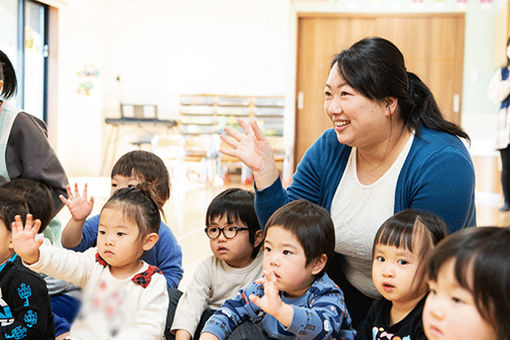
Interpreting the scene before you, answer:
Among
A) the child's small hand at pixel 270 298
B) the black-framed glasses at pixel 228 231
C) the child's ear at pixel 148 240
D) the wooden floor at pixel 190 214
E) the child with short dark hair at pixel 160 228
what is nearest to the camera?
the child's small hand at pixel 270 298

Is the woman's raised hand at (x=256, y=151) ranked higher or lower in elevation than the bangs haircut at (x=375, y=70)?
lower

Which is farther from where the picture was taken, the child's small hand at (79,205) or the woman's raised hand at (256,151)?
the child's small hand at (79,205)

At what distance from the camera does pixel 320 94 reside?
8.45m

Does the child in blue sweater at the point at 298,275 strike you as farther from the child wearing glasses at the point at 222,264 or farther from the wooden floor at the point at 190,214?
the wooden floor at the point at 190,214

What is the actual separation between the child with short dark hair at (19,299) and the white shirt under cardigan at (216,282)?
41 centimetres

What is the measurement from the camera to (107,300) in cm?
47

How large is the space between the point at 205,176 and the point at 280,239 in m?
7.06

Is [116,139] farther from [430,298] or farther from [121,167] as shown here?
[430,298]

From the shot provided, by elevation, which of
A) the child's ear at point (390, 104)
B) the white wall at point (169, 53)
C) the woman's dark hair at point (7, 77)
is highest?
the white wall at point (169, 53)

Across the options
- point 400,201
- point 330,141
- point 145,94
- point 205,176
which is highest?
point 145,94

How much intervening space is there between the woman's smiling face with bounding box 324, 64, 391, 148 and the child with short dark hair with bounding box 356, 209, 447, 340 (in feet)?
0.98

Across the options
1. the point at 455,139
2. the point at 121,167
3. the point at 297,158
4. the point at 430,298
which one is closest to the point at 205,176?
the point at 297,158

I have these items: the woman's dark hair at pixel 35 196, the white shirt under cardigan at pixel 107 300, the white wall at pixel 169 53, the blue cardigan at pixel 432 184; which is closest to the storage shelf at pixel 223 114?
the white wall at pixel 169 53

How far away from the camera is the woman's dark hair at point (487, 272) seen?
779 millimetres
